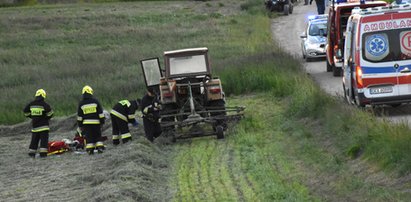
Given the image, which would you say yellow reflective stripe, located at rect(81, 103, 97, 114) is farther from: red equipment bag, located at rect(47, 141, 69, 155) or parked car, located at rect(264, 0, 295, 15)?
parked car, located at rect(264, 0, 295, 15)

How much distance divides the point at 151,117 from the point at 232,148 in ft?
9.98

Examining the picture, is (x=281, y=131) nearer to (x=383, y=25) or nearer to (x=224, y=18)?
(x=383, y=25)

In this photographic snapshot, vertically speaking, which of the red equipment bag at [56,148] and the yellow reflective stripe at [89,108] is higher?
the yellow reflective stripe at [89,108]

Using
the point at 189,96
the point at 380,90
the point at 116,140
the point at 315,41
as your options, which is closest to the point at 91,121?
the point at 116,140

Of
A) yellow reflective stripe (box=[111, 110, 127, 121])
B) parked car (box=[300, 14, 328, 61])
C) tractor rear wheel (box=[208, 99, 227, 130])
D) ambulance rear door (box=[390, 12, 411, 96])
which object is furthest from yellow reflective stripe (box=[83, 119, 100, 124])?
parked car (box=[300, 14, 328, 61])

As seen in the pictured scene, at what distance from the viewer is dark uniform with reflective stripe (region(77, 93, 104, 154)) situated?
2047cm

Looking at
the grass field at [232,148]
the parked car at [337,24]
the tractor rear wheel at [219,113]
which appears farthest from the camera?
the parked car at [337,24]

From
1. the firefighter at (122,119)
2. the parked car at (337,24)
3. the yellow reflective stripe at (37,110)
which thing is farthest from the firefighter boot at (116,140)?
the parked car at (337,24)

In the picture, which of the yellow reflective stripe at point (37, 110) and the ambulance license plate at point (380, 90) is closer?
the ambulance license plate at point (380, 90)

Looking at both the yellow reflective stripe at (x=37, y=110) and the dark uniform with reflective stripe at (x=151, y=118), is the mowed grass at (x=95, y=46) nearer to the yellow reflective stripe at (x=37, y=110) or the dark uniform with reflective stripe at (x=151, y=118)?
the dark uniform with reflective stripe at (x=151, y=118)

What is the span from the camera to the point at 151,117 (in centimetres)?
2111

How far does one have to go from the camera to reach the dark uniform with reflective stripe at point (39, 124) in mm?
21000

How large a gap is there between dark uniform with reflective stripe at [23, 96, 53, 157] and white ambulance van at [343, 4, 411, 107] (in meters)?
7.07

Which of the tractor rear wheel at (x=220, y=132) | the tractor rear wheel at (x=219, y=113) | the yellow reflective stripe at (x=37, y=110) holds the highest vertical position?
the yellow reflective stripe at (x=37, y=110)
